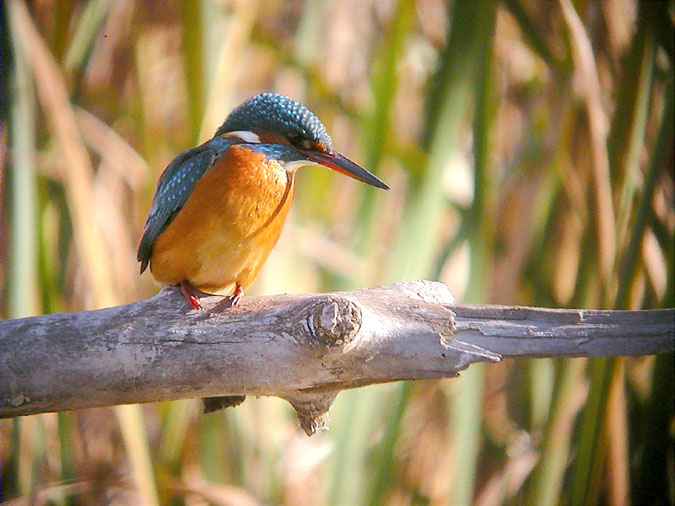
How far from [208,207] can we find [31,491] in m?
0.79

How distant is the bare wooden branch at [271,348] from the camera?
102 cm

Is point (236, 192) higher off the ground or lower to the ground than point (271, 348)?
higher

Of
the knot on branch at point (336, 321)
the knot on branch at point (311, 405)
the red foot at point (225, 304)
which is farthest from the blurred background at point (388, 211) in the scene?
the knot on branch at point (336, 321)

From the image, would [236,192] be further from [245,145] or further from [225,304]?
[225,304]

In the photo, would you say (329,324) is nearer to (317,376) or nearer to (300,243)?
(317,376)

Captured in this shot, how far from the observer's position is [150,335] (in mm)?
1075

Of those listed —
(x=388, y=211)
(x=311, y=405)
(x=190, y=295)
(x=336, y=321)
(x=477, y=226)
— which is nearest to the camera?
(x=336, y=321)

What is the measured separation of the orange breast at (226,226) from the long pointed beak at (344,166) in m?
0.09

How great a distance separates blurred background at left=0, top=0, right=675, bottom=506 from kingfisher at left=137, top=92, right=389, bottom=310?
6.3 inches

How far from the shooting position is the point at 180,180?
1.57 meters

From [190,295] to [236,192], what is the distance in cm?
29

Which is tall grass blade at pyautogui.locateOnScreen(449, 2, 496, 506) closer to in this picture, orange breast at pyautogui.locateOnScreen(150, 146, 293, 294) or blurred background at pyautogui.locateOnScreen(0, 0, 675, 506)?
blurred background at pyautogui.locateOnScreen(0, 0, 675, 506)

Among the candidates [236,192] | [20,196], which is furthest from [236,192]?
[20,196]

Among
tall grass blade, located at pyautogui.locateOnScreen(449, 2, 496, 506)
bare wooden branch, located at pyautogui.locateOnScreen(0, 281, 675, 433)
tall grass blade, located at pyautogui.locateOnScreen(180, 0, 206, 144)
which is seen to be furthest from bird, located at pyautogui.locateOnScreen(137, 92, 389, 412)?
bare wooden branch, located at pyautogui.locateOnScreen(0, 281, 675, 433)
